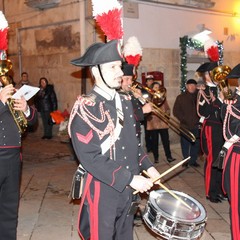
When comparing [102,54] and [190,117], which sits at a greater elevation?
[102,54]

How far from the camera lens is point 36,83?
40.2ft

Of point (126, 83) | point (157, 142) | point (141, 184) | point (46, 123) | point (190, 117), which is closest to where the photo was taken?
point (141, 184)

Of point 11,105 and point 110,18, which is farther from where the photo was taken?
point 11,105

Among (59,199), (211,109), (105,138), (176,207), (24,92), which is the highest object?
(24,92)

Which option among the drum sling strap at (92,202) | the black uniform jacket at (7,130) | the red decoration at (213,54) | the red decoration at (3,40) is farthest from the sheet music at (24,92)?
the red decoration at (213,54)

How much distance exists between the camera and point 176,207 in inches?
117

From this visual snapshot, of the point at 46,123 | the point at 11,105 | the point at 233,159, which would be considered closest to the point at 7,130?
the point at 11,105

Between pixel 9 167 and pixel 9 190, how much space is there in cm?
23

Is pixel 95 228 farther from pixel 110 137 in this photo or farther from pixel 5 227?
pixel 5 227

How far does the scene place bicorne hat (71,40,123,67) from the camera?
108 inches

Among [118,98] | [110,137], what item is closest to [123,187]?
[110,137]

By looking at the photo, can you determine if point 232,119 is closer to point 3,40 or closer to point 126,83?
point 126,83

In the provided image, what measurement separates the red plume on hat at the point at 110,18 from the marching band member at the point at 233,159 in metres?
1.70

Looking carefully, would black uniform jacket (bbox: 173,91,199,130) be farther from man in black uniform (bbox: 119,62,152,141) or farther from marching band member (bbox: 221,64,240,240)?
marching band member (bbox: 221,64,240,240)
